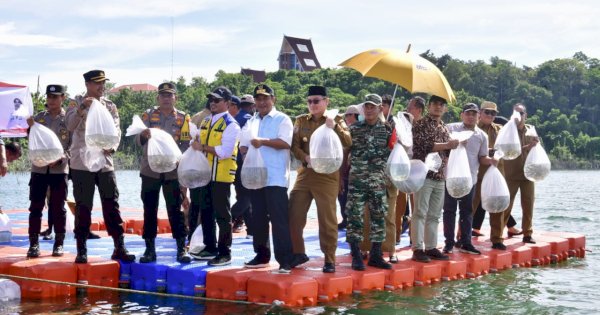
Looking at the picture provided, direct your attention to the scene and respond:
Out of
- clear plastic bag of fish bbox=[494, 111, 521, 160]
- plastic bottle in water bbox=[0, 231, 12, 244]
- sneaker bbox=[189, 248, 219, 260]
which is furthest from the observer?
clear plastic bag of fish bbox=[494, 111, 521, 160]

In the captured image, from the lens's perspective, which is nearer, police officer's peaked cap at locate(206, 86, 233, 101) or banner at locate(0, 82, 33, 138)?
police officer's peaked cap at locate(206, 86, 233, 101)

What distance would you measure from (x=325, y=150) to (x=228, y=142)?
1.15 meters

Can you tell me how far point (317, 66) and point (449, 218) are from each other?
4913 inches

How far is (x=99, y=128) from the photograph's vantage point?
24.5ft

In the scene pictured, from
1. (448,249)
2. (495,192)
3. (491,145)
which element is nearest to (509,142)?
(491,145)

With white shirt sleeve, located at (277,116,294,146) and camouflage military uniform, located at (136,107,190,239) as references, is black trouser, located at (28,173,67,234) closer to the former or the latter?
camouflage military uniform, located at (136,107,190,239)

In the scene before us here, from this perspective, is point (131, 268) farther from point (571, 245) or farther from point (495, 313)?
point (571, 245)

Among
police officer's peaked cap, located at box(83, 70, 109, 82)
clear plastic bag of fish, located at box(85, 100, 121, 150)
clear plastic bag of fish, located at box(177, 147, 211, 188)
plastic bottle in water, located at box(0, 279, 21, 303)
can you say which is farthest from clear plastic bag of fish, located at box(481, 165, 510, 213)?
plastic bottle in water, located at box(0, 279, 21, 303)

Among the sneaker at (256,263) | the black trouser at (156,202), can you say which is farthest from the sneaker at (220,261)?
the black trouser at (156,202)

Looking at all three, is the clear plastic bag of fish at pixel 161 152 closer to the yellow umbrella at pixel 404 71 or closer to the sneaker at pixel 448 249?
the yellow umbrella at pixel 404 71

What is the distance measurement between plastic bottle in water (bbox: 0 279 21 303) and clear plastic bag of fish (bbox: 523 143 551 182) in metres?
6.77

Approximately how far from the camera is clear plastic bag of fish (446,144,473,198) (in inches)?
349

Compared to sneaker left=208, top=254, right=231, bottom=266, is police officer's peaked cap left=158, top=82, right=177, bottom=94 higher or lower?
higher

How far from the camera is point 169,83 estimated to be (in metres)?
8.19
